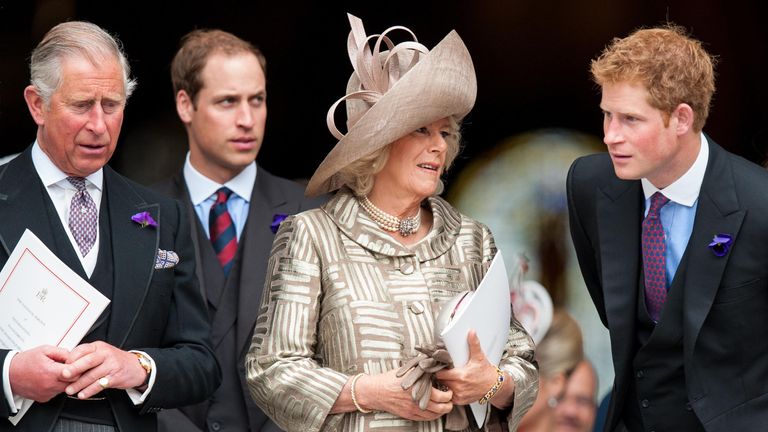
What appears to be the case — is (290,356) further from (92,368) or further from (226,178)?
(226,178)

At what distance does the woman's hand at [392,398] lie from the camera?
3.75 metres

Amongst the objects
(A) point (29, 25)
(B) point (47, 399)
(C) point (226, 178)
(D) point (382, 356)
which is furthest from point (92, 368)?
(A) point (29, 25)

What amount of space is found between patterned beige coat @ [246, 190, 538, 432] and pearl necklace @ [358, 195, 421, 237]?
24 millimetres

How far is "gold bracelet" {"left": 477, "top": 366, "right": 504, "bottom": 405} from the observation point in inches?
149

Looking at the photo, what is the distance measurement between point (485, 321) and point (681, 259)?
2.27 ft

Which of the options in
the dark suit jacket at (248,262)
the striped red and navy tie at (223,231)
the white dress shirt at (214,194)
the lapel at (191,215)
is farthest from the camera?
the white dress shirt at (214,194)

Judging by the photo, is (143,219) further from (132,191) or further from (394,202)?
(394,202)

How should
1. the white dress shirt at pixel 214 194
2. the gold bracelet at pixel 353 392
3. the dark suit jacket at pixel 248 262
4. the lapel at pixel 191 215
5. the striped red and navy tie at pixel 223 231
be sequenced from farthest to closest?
1. the white dress shirt at pixel 214 194
2. the striped red and navy tie at pixel 223 231
3. the lapel at pixel 191 215
4. the dark suit jacket at pixel 248 262
5. the gold bracelet at pixel 353 392

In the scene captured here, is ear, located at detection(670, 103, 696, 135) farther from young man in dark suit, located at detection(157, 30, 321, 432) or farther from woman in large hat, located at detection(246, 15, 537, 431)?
young man in dark suit, located at detection(157, 30, 321, 432)

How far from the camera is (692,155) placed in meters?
4.09

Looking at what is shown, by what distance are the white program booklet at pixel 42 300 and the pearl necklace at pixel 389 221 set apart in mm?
843

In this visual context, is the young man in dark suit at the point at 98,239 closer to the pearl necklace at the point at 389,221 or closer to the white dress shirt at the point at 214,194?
the pearl necklace at the point at 389,221

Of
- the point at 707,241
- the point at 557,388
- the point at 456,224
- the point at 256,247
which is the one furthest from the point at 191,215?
the point at 707,241

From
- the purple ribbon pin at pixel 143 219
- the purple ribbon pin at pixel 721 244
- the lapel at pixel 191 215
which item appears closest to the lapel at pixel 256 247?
the lapel at pixel 191 215
